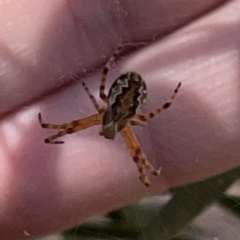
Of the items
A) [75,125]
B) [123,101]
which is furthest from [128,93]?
[75,125]

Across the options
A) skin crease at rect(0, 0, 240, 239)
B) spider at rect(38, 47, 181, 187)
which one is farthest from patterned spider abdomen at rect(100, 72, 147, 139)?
skin crease at rect(0, 0, 240, 239)

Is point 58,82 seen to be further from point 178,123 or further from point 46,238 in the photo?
point 46,238

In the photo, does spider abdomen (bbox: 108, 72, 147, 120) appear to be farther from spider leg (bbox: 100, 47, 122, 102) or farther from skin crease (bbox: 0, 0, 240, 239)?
skin crease (bbox: 0, 0, 240, 239)

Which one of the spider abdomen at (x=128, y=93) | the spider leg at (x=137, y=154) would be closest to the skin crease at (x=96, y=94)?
the spider leg at (x=137, y=154)

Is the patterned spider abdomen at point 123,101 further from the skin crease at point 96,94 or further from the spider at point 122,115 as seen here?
the skin crease at point 96,94

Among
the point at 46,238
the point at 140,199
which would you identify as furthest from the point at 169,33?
the point at 46,238
